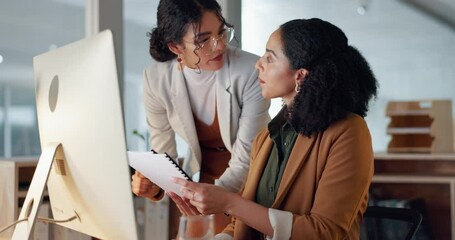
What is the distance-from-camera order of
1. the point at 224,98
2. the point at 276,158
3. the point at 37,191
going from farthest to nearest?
the point at 224,98 < the point at 276,158 < the point at 37,191

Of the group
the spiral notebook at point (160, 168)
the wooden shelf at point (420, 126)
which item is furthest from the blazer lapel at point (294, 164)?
the wooden shelf at point (420, 126)

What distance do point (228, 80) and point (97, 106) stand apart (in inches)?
43.4

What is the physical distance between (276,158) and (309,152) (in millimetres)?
146

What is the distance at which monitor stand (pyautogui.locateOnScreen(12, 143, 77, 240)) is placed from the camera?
3.96 ft

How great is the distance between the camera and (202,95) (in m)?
2.20

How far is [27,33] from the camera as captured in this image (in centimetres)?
315

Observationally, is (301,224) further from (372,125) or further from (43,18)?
(372,125)

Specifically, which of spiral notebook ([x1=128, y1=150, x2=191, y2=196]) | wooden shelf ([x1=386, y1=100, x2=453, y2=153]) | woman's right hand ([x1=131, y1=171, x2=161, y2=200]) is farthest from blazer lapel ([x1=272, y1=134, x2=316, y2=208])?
wooden shelf ([x1=386, y1=100, x2=453, y2=153])

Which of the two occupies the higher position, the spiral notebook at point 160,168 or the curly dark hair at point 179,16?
the curly dark hair at point 179,16

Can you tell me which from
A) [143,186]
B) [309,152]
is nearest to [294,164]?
[309,152]

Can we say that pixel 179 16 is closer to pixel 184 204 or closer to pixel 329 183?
pixel 184 204

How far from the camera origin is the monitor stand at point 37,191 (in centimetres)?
121

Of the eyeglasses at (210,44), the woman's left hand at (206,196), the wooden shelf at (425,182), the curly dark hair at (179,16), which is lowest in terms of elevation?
the wooden shelf at (425,182)

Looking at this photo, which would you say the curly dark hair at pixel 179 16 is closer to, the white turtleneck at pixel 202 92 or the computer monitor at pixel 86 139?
the white turtleneck at pixel 202 92
